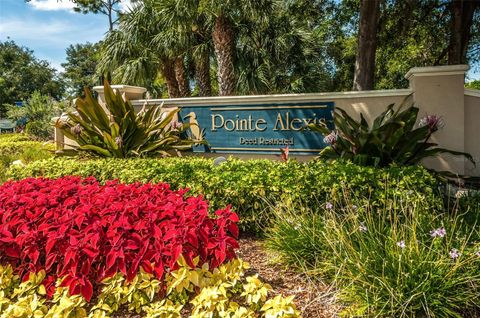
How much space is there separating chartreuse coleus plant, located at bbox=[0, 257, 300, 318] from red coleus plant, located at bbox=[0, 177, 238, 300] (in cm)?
7

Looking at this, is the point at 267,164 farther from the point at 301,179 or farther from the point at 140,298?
the point at 140,298

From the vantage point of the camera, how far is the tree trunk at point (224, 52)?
11242 mm

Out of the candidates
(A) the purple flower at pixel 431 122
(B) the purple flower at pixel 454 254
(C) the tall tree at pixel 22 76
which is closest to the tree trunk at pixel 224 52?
(A) the purple flower at pixel 431 122

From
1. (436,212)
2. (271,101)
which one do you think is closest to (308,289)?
(436,212)

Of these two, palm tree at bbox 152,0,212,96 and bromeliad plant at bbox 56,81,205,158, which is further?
palm tree at bbox 152,0,212,96

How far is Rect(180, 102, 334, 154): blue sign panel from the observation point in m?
6.77

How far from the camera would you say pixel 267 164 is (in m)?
4.98

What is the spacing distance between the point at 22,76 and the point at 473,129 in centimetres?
5552

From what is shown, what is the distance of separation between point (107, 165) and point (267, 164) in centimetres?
237

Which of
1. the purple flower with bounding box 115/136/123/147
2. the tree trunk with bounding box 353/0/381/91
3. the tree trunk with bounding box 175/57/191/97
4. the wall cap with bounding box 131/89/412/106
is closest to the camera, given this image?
the wall cap with bounding box 131/89/412/106

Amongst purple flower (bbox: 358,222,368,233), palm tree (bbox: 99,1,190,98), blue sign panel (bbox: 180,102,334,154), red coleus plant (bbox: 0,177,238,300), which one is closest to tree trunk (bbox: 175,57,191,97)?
palm tree (bbox: 99,1,190,98)

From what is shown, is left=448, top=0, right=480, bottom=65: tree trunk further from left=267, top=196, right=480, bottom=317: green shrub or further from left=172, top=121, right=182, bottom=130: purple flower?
left=267, top=196, right=480, bottom=317: green shrub

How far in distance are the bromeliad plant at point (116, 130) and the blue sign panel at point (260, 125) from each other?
0.72 metres

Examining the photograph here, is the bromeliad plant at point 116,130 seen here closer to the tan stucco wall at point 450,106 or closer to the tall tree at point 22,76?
the tan stucco wall at point 450,106
